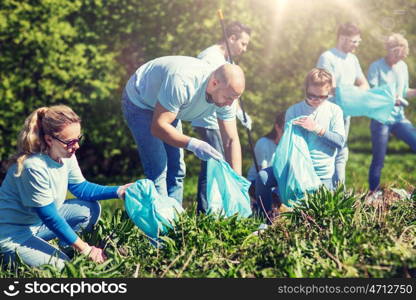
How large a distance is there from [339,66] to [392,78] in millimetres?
733

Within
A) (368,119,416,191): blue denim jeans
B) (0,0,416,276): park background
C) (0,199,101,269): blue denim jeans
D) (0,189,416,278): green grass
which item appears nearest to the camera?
(0,189,416,278): green grass

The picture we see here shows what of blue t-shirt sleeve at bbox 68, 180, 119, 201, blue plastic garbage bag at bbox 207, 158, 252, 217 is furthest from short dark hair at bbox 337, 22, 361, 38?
blue t-shirt sleeve at bbox 68, 180, 119, 201

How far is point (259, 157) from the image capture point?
579 centimetres

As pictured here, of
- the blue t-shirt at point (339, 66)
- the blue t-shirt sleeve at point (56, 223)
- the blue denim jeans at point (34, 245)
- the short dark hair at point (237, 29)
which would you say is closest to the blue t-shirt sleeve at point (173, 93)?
the blue denim jeans at point (34, 245)

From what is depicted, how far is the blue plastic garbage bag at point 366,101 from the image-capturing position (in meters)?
6.03

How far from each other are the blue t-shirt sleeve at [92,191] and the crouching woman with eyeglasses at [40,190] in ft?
0.21

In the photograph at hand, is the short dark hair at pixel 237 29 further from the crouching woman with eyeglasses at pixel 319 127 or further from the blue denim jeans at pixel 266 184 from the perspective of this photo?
the blue denim jeans at pixel 266 184

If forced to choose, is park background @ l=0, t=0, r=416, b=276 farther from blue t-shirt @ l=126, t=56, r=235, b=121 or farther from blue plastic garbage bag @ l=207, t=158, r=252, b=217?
blue t-shirt @ l=126, t=56, r=235, b=121

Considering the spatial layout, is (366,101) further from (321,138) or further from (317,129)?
(317,129)

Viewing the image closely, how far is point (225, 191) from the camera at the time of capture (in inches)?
183

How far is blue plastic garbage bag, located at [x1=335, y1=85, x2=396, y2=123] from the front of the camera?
6.03m

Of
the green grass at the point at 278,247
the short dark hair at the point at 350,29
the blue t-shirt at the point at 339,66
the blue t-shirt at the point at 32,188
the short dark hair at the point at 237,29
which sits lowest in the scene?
the green grass at the point at 278,247

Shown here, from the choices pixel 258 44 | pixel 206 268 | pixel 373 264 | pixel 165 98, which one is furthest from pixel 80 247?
pixel 258 44

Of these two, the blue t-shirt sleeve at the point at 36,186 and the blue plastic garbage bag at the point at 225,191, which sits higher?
the blue t-shirt sleeve at the point at 36,186
